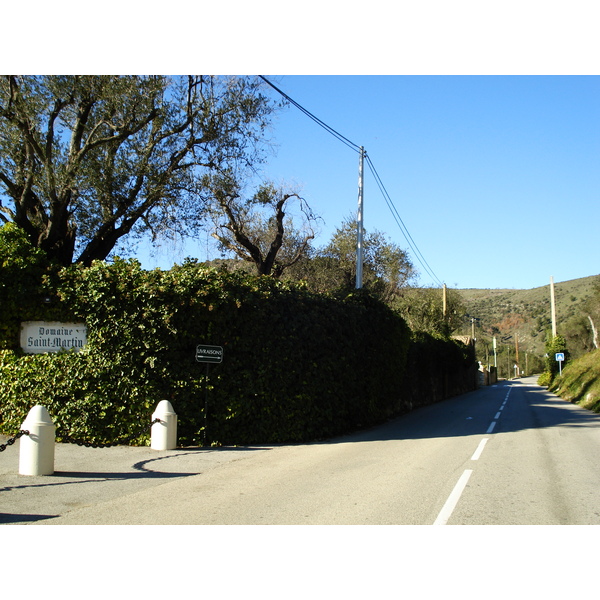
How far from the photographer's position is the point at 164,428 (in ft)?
35.0

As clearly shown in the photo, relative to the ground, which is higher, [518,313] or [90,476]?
[518,313]

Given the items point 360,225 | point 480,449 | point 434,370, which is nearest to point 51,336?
point 480,449

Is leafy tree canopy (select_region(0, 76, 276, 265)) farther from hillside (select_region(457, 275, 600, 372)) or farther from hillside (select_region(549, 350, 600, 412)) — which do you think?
hillside (select_region(457, 275, 600, 372))

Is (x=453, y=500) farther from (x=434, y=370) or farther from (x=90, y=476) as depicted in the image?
(x=434, y=370)

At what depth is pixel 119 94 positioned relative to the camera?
1527cm

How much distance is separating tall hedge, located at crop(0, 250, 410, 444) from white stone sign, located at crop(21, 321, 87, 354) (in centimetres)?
20

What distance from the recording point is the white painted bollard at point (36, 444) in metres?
8.17

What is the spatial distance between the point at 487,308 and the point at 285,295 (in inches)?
4753

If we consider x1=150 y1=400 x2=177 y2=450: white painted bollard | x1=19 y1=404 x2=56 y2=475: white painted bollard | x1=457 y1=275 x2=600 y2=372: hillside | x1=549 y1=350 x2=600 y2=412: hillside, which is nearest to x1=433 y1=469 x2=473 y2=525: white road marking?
x1=150 y1=400 x2=177 y2=450: white painted bollard

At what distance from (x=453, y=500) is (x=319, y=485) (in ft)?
6.05

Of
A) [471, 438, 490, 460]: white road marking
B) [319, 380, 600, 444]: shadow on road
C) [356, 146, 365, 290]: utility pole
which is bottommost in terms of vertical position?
[319, 380, 600, 444]: shadow on road

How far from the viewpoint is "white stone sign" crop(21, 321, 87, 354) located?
37.8ft

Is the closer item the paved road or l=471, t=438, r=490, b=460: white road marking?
the paved road

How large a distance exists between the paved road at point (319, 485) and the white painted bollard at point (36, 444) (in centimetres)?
18
